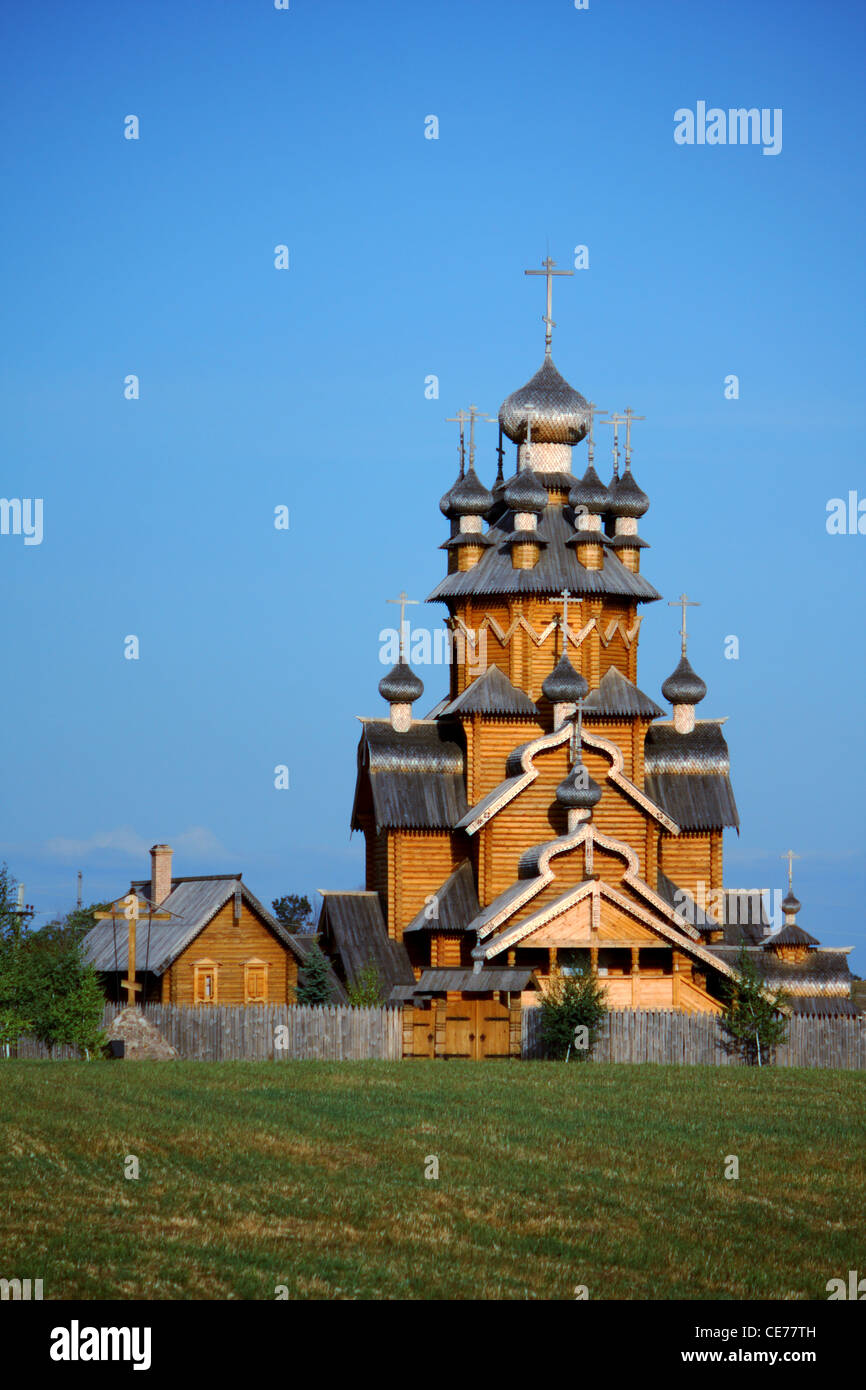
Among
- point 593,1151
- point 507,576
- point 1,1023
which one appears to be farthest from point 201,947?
point 593,1151

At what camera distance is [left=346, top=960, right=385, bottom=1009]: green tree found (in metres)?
41.9

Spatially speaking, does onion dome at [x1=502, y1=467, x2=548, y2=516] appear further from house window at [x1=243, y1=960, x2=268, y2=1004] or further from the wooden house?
house window at [x1=243, y1=960, x2=268, y2=1004]

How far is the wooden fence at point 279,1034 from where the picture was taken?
119ft

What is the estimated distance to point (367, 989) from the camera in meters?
42.3

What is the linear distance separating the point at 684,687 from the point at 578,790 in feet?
22.4

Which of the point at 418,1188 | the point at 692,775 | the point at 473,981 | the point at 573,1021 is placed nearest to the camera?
the point at 418,1188

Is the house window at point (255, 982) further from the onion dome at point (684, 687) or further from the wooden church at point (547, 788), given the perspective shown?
the onion dome at point (684, 687)

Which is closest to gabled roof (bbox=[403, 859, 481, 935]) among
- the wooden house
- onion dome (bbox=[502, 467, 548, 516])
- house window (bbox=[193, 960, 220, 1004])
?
the wooden house

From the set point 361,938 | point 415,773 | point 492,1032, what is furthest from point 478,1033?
point 415,773

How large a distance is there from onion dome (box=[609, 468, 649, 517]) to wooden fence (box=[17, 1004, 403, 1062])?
16739 millimetres

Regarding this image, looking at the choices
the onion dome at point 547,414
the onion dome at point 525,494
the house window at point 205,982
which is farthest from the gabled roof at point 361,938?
the onion dome at point 547,414

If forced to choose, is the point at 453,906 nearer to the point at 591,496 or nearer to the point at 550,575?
the point at 550,575

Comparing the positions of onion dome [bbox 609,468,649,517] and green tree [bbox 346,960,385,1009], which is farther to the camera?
onion dome [bbox 609,468,649,517]

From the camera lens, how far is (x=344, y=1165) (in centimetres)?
2162
